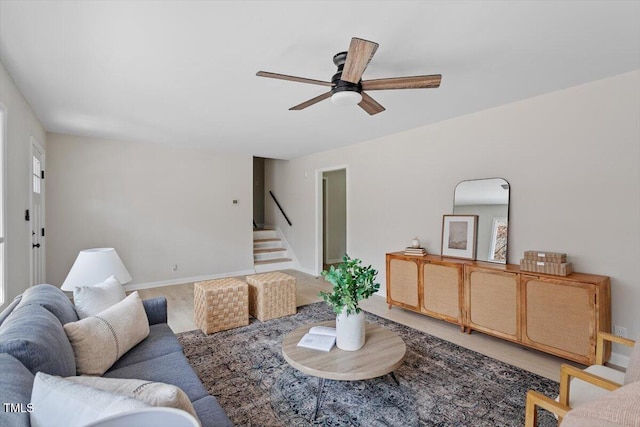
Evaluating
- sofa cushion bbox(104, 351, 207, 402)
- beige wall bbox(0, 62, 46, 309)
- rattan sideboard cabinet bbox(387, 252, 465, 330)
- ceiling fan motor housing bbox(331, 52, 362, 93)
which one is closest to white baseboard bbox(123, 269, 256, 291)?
beige wall bbox(0, 62, 46, 309)

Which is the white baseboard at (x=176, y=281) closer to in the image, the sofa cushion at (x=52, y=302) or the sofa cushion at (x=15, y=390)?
the sofa cushion at (x=52, y=302)

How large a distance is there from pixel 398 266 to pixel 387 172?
4.77ft

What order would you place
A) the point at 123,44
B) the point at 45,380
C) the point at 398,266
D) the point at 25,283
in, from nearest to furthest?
the point at 45,380
the point at 123,44
the point at 25,283
the point at 398,266

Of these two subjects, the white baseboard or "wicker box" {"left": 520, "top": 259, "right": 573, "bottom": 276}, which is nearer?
"wicker box" {"left": 520, "top": 259, "right": 573, "bottom": 276}

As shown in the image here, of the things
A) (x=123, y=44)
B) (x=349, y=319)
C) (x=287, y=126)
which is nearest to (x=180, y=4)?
(x=123, y=44)

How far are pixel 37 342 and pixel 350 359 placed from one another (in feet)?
5.23

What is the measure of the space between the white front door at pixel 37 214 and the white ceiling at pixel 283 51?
2.40 feet

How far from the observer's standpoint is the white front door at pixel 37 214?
3707 mm

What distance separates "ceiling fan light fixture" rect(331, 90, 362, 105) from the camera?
2.21 metres

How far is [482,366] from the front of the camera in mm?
2656

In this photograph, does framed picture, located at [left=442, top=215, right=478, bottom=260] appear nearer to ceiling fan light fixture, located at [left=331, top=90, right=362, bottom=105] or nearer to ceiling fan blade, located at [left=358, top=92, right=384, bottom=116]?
ceiling fan blade, located at [left=358, top=92, right=384, bottom=116]

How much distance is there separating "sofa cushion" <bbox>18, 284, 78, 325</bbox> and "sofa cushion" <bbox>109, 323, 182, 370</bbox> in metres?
0.40

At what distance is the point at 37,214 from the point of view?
400 centimetres

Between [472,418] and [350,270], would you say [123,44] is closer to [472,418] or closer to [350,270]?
[350,270]
